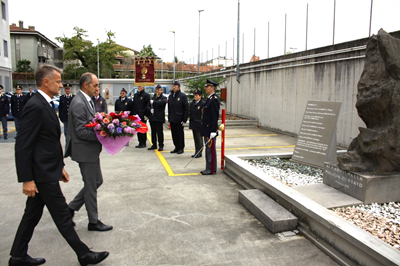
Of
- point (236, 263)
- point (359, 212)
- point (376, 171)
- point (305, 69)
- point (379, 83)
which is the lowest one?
point (236, 263)

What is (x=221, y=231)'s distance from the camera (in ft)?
13.2

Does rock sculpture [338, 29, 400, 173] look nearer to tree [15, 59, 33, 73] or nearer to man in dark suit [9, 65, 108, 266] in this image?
man in dark suit [9, 65, 108, 266]

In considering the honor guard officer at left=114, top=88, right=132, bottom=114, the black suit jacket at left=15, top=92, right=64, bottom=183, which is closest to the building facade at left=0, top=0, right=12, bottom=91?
the honor guard officer at left=114, top=88, right=132, bottom=114

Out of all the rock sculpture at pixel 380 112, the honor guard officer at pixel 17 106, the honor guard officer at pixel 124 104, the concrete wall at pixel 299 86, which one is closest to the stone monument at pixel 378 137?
the rock sculpture at pixel 380 112

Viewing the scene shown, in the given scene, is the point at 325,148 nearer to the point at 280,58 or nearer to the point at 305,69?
the point at 305,69

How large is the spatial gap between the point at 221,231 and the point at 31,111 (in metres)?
2.65

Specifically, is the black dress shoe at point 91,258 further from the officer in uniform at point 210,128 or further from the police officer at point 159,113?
the police officer at point 159,113

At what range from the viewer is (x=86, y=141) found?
3752 mm

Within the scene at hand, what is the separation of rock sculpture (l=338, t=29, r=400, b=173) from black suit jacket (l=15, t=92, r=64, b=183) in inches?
158

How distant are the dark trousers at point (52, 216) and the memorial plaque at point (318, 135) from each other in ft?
16.4

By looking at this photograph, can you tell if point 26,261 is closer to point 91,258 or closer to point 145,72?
point 91,258

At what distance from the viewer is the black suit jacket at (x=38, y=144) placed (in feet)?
9.04

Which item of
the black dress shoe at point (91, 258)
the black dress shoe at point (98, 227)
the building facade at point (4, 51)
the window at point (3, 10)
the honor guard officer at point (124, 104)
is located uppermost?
the window at point (3, 10)

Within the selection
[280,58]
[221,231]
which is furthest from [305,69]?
[221,231]
